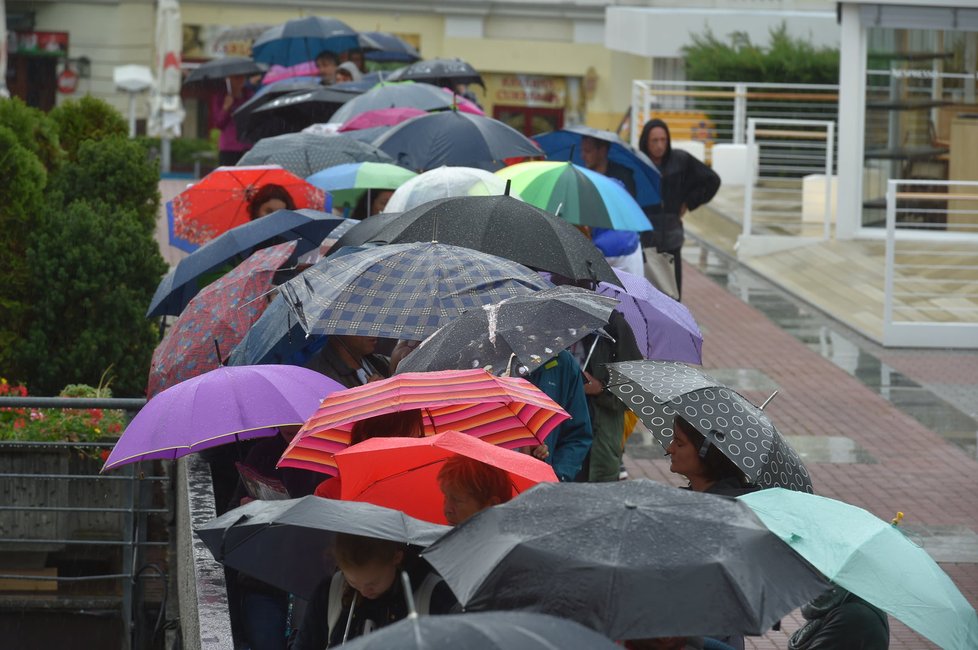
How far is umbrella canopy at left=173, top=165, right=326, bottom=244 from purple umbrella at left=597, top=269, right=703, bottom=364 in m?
3.56

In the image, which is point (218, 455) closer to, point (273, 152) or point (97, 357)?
point (97, 357)

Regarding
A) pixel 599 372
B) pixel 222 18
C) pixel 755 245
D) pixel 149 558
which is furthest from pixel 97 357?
pixel 222 18

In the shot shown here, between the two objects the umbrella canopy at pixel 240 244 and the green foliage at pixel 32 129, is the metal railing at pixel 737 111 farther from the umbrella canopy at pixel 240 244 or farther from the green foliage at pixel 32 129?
the umbrella canopy at pixel 240 244

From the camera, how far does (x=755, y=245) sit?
19812 millimetres

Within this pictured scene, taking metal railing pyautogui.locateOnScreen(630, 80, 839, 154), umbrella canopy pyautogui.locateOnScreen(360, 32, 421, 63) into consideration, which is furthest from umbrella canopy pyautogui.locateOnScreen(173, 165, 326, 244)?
metal railing pyautogui.locateOnScreen(630, 80, 839, 154)

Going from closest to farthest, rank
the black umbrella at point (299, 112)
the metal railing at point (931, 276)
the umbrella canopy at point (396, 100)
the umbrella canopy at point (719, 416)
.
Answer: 1. the umbrella canopy at point (719, 416)
2. the umbrella canopy at point (396, 100)
3. the metal railing at point (931, 276)
4. the black umbrella at point (299, 112)

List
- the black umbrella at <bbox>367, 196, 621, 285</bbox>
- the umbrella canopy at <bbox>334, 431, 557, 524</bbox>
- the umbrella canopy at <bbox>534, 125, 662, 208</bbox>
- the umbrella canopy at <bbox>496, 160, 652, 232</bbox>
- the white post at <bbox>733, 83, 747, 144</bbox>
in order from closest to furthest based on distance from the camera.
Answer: the umbrella canopy at <bbox>334, 431, 557, 524</bbox>
the black umbrella at <bbox>367, 196, 621, 285</bbox>
the umbrella canopy at <bbox>496, 160, 652, 232</bbox>
the umbrella canopy at <bbox>534, 125, 662, 208</bbox>
the white post at <bbox>733, 83, 747, 144</bbox>

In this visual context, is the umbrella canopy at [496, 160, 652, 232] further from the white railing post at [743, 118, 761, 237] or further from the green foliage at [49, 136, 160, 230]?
the white railing post at [743, 118, 761, 237]

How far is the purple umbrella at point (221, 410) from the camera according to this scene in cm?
589

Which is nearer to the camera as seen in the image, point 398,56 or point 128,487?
point 128,487

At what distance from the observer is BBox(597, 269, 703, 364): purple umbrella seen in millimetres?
7426

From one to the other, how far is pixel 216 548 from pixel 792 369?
1012cm

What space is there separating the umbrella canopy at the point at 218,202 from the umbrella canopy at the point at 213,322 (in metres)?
2.72

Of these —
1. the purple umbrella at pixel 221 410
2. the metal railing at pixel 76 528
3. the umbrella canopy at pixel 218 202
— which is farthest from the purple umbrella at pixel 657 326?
the umbrella canopy at pixel 218 202
